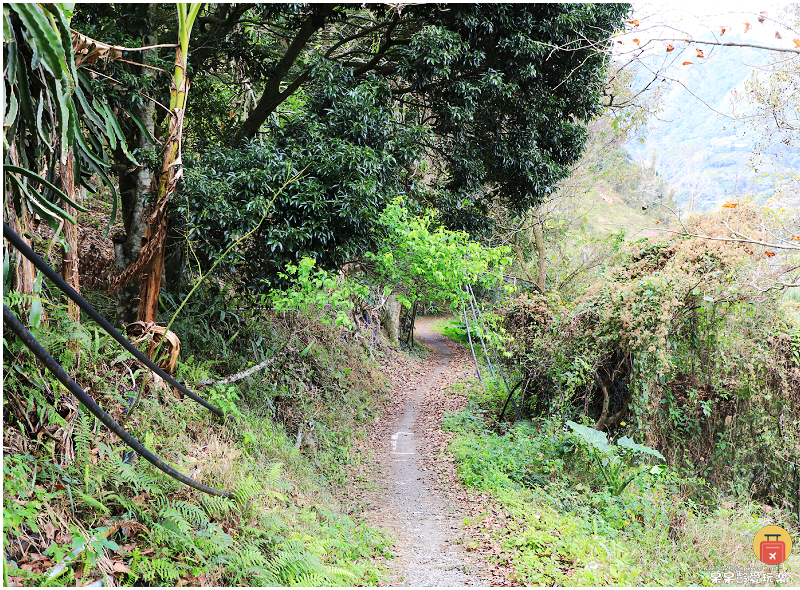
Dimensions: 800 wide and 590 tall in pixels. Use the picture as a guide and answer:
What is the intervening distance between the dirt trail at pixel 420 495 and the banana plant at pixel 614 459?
203 cm

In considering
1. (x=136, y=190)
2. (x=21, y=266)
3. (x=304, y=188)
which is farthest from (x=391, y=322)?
(x=21, y=266)

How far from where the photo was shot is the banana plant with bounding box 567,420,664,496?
702cm

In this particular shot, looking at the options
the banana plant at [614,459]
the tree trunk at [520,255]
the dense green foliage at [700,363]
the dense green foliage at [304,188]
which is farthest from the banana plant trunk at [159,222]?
the tree trunk at [520,255]

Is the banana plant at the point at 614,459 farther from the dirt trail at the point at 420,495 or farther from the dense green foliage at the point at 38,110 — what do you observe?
the dense green foliage at the point at 38,110

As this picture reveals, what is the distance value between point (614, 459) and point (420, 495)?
2.83m

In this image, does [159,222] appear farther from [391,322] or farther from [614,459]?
[391,322]

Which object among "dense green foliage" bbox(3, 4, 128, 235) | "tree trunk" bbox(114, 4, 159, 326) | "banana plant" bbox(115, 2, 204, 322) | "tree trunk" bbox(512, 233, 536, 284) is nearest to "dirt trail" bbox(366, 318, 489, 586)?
"banana plant" bbox(115, 2, 204, 322)

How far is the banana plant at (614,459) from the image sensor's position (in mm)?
7020

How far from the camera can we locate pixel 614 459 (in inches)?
286

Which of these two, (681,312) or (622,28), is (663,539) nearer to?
(681,312)

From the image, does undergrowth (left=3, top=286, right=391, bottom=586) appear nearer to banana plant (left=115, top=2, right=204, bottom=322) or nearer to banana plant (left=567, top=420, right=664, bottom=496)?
banana plant (left=115, top=2, right=204, bottom=322)

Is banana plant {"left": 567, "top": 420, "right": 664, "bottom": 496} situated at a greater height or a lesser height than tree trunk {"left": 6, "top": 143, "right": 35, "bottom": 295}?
lesser

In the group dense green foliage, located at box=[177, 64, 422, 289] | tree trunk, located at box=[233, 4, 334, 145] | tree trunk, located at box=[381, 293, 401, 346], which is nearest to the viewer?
dense green foliage, located at box=[177, 64, 422, 289]

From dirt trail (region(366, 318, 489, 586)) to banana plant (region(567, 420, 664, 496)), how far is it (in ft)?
6.66
